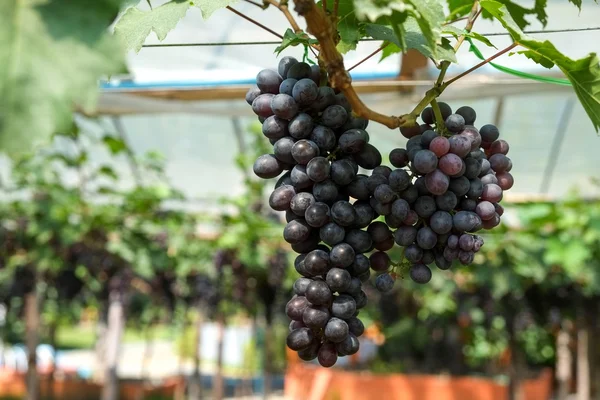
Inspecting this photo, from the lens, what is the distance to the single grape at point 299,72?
1088 millimetres

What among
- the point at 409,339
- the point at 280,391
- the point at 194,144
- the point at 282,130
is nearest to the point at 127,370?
the point at 280,391

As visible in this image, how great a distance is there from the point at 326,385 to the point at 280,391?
5.40 meters

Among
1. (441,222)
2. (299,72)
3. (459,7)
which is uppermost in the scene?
(459,7)

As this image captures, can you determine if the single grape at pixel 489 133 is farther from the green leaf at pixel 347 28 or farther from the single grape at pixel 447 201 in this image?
the green leaf at pixel 347 28

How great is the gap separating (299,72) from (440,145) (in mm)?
240

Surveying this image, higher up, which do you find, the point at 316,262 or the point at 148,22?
the point at 148,22

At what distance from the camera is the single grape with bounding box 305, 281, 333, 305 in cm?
107

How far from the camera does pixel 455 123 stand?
3.76 feet

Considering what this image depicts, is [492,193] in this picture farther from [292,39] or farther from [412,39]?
[292,39]

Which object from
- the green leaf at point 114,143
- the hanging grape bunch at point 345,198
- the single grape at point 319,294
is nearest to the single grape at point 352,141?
the hanging grape bunch at point 345,198

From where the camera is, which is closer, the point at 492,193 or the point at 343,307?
the point at 343,307

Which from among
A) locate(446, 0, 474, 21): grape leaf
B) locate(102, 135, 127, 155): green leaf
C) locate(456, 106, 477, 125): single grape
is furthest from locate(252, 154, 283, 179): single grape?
locate(102, 135, 127, 155): green leaf

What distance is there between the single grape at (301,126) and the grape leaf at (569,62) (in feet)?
1.11

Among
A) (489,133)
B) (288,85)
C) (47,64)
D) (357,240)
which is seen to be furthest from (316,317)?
(47,64)
